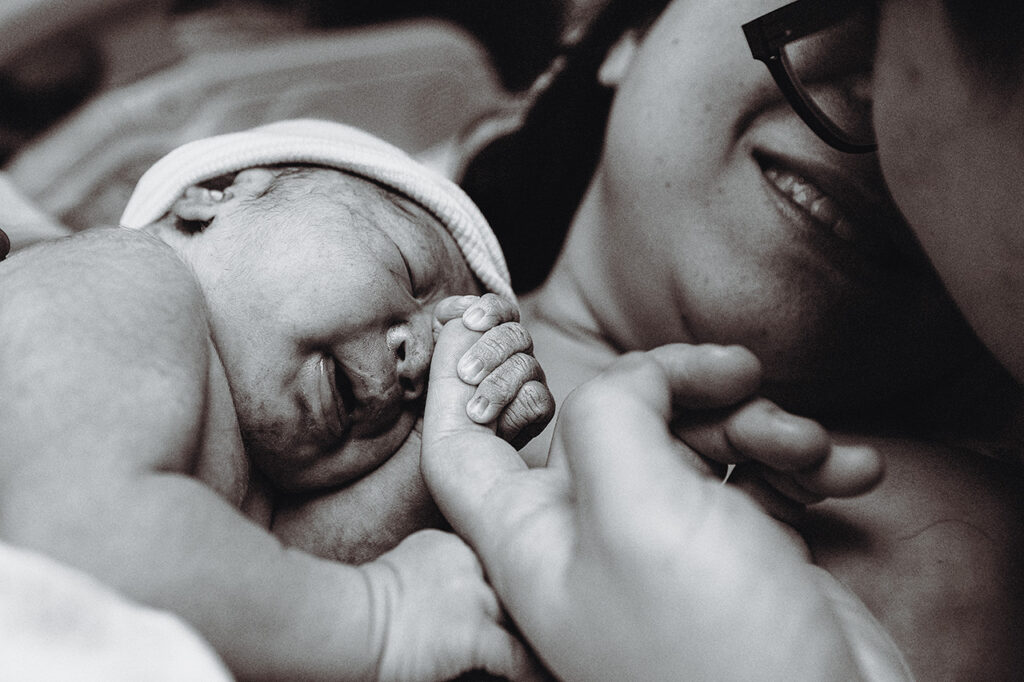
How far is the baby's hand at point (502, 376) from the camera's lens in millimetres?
670

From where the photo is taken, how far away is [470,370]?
69 cm

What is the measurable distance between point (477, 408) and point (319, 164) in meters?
0.41

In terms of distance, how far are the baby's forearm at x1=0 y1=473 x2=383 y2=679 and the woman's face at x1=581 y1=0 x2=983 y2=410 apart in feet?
1.75

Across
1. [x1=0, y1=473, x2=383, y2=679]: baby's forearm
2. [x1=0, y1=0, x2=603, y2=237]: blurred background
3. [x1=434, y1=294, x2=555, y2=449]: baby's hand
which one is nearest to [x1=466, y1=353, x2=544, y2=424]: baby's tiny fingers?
[x1=434, y1=294, x2=555, y2=449]: baby's hand

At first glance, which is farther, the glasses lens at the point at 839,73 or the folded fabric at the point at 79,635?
the glasses lens at the point at 839,73

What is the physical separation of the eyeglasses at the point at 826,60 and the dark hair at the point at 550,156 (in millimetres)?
535

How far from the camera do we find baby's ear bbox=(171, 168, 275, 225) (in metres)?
0.78

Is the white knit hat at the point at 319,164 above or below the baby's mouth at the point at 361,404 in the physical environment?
above

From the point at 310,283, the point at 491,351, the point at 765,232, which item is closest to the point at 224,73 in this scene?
the point at 310,283

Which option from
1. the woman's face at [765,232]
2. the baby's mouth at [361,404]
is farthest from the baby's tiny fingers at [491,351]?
the woman's face at [765,232]

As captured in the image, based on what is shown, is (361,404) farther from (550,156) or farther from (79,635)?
(550,156)

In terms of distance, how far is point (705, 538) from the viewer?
1.44 ft

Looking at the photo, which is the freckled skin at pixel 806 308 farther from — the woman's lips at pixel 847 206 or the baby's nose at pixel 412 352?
the baby's nose at pixel 412 352

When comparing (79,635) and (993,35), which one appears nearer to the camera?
(79,635)
